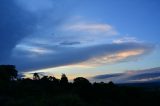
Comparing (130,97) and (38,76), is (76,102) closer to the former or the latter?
(130,97)

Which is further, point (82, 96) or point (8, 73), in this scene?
point (8, 73)

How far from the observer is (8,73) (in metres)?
96.2

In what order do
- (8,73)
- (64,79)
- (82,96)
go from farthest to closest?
(8,73), (64,79), (82,96)

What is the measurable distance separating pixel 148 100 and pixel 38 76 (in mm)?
44343

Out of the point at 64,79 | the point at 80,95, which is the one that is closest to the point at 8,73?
the point at 64,79

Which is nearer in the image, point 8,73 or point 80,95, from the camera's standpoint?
point 80,95

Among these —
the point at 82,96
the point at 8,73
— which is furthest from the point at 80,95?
the point at 8,73

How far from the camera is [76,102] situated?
153ft

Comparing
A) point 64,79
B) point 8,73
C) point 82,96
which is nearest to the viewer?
point 82,96

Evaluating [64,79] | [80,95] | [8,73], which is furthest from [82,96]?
[8,73]

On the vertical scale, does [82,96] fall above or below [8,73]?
below

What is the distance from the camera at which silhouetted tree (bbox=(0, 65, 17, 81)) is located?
300 feet

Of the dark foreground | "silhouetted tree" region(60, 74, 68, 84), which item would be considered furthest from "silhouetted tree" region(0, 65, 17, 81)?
the dark foreground

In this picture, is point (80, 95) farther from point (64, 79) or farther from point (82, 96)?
point (64, 79)
